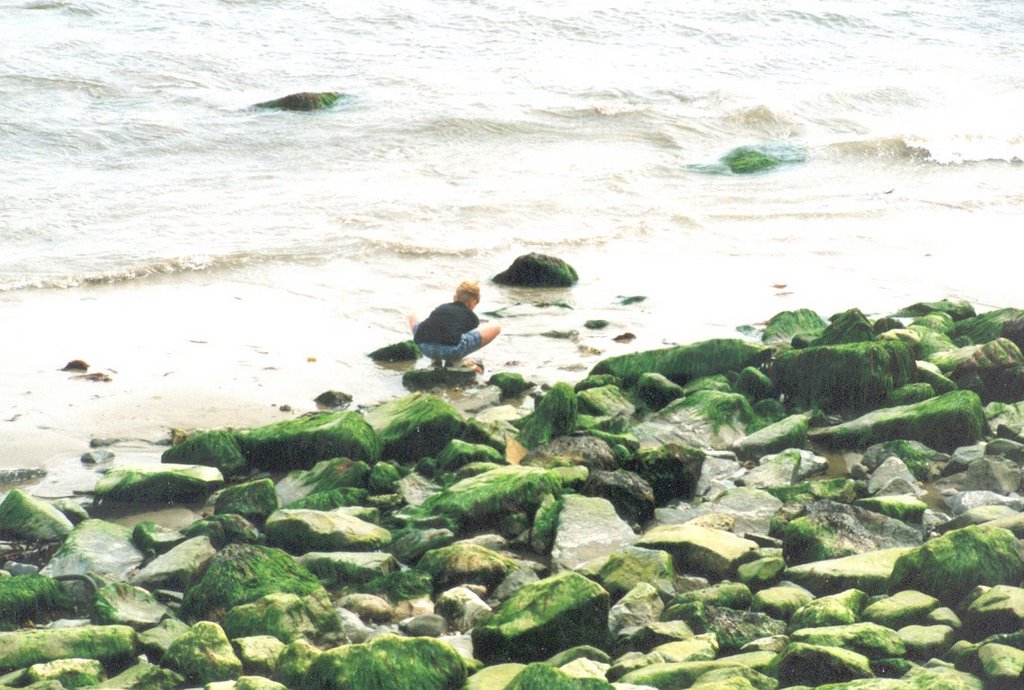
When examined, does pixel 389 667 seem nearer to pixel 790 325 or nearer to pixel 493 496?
pixel 493 496

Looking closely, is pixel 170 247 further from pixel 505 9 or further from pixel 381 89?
pixel 505 9

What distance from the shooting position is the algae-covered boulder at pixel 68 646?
413 cm

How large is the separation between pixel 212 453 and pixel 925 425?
344cm

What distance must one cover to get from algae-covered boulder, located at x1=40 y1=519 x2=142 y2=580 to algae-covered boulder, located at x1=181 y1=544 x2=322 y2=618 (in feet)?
1.56

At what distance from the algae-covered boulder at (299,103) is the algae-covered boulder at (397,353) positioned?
903cm

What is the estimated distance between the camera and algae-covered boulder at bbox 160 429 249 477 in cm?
605

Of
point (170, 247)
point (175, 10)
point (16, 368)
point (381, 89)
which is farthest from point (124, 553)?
point (175, 10)

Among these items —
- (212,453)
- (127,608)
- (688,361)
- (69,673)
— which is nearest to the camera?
(69,673)

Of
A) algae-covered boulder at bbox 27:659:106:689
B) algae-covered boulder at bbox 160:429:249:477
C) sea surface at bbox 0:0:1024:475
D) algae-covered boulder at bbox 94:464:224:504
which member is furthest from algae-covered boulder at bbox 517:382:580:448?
algae-covered boulder at bbox 27:659:106:689

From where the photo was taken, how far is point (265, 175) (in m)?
13.3

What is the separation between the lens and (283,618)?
4.29 meters

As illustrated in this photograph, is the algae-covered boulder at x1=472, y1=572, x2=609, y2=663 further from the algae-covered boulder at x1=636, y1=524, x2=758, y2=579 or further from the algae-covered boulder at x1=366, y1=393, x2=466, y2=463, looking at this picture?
the algae-covered boulder at x1=366, y1=393, x2=466, y2=463

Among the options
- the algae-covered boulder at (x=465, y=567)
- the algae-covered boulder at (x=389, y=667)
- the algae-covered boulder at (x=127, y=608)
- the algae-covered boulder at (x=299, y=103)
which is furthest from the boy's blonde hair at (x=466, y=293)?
the algae-covered boulder at (x=299, y=103)

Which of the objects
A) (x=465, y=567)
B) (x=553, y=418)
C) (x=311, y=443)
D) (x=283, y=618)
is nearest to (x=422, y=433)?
(x=311, y=443)
